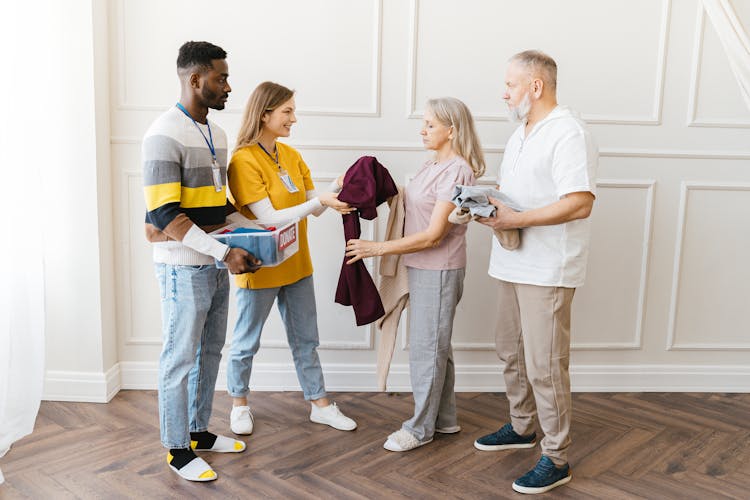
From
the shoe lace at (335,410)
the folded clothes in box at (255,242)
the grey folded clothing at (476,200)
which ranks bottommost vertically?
the shoe lace at (335,410)

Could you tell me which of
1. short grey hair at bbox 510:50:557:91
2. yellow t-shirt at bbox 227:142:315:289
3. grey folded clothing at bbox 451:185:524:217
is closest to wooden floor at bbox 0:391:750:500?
yellow t-shirt at bbox 227:142:315:289

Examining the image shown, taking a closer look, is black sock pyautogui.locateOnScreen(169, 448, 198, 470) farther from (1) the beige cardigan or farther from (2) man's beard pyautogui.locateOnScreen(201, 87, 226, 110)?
(2) man's beard pyautogui.locateOnScreen(201, 87, 226, 110)

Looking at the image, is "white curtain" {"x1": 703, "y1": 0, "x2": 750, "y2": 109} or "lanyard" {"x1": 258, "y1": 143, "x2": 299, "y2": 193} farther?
"white curtain" {"x1": 703, "y1": 0, "x2": 750, "y2": 109}

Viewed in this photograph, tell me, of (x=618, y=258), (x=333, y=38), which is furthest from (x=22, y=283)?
(x=618, y=258)

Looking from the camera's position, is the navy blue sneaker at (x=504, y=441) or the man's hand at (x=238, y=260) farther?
the navy blue sneaker at (x=504, y=441)

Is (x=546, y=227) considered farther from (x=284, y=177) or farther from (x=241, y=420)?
(x=241, y=420)

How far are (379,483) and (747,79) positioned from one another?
2.40 m

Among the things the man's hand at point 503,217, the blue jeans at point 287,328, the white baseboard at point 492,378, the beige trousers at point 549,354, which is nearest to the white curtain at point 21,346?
the white baseboard at point 492,378

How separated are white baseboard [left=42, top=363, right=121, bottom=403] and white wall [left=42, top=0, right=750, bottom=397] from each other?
0.21 feet

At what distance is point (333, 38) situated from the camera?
10.7ft

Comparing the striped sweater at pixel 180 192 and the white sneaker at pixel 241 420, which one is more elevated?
the striped sweater at pixel 180 192

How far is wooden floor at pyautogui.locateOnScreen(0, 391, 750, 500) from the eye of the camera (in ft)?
8.25

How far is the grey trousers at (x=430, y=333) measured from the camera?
2719mm

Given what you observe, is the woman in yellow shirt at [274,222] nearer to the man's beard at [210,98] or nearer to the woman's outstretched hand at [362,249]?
the woman's outstretched hand at [362,249]
